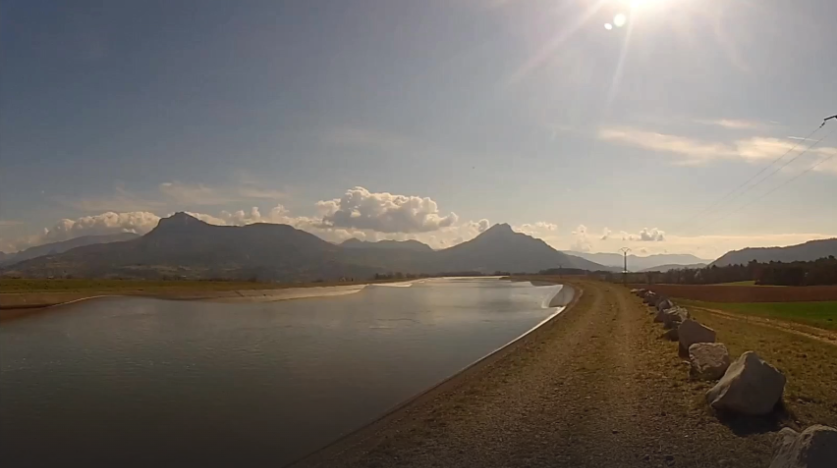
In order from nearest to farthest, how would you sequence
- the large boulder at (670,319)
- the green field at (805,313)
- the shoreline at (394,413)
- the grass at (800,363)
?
the grass at (800,363) < the shoreline at (394,413) < the large boulder at (670,319) < the green field at (805,313)

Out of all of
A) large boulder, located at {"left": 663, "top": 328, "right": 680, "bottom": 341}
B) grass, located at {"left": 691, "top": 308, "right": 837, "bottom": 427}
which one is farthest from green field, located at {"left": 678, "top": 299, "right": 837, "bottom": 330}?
large boulder, located at {"left": 663, "top": 328, "right": 680, "bottom": 341}

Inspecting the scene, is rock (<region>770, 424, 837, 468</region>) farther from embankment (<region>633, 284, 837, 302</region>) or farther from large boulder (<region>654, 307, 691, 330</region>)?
embankment (<region>633, 284, 837, 302</region>)

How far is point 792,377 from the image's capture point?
13.6 m

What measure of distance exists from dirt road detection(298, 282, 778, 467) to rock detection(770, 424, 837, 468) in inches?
59.3

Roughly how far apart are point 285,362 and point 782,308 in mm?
34102

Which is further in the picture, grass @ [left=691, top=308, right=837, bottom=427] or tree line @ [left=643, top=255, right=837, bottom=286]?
tree line @ [left=643, top=255, right=837, bottom=286]

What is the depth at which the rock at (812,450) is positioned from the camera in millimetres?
6820

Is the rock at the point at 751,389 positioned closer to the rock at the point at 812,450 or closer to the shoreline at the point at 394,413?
the rock at the point at 812,450

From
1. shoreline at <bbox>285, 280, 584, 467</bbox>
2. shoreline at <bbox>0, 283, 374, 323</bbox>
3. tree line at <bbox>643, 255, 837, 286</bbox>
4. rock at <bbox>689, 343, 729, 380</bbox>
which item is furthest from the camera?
tree line at <bbox>643, 255, 837, 286</bbox>

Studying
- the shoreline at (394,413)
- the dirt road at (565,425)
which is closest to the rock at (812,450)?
the dirt road at (565,425)

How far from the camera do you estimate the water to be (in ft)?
39.9

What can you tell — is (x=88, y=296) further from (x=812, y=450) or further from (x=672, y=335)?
(x=812, y=450)

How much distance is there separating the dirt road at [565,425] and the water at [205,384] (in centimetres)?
159

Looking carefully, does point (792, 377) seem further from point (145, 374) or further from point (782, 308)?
point (782, 308)
